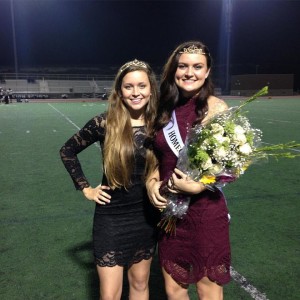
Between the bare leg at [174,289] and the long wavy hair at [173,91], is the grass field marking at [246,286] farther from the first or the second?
the long wavy hair at [173,91]

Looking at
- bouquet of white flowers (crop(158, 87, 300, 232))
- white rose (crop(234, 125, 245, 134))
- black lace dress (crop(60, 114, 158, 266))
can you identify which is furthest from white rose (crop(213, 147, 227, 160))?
black lace dress (crop(60, 114, 158, 266))

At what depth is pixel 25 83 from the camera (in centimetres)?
3891

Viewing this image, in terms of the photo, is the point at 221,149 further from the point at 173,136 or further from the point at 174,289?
the point at 174,289

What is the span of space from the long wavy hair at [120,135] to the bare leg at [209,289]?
0.65m

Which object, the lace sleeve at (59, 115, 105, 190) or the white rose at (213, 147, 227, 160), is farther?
the lace sleeve at (59, 115, 105, 190)

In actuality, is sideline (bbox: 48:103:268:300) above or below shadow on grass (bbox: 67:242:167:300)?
above

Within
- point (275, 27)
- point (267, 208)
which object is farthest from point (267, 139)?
point (275, 27)

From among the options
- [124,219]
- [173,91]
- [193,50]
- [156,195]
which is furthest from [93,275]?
[193,50]

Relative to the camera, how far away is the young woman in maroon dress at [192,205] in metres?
1.95

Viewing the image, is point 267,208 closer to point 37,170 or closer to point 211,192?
point 211,192

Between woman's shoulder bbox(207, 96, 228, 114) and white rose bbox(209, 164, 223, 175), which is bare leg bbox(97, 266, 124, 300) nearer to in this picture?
white rose bbox(209, 164, 223, 175)

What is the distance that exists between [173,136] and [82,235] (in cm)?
215

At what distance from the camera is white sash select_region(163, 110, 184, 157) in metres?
1.98

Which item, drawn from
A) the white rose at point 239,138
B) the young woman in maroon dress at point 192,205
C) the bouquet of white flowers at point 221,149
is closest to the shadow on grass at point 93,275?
the young woman in maroon dress at point 192,205
